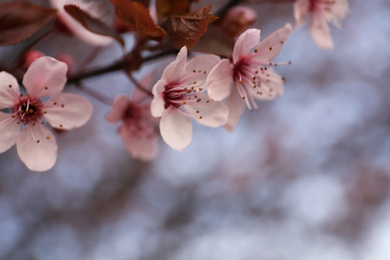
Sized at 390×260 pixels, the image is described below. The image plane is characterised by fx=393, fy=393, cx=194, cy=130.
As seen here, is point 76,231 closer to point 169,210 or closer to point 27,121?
point 169,210

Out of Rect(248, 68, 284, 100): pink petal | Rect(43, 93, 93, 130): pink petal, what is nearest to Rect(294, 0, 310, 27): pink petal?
Rect(248, 68, 284, 100): pink petal

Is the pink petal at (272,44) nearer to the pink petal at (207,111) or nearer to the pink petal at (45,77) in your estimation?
the pink petal at (207,111)

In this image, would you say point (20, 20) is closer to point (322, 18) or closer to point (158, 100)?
point (158, 100)

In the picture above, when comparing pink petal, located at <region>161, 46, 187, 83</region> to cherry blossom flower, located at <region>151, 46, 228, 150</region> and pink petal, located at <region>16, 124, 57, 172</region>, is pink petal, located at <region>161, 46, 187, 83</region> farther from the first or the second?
pink petal, located at <region>16, 124, 57, 172</region>

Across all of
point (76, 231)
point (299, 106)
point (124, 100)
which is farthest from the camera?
point (299, 106)

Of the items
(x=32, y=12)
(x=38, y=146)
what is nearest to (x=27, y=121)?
(x=38, y=146)

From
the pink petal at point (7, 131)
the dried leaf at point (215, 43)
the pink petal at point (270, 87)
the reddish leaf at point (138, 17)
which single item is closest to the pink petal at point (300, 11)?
the pink petal at point (270, 87)

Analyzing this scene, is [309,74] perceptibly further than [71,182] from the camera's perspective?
Yes
